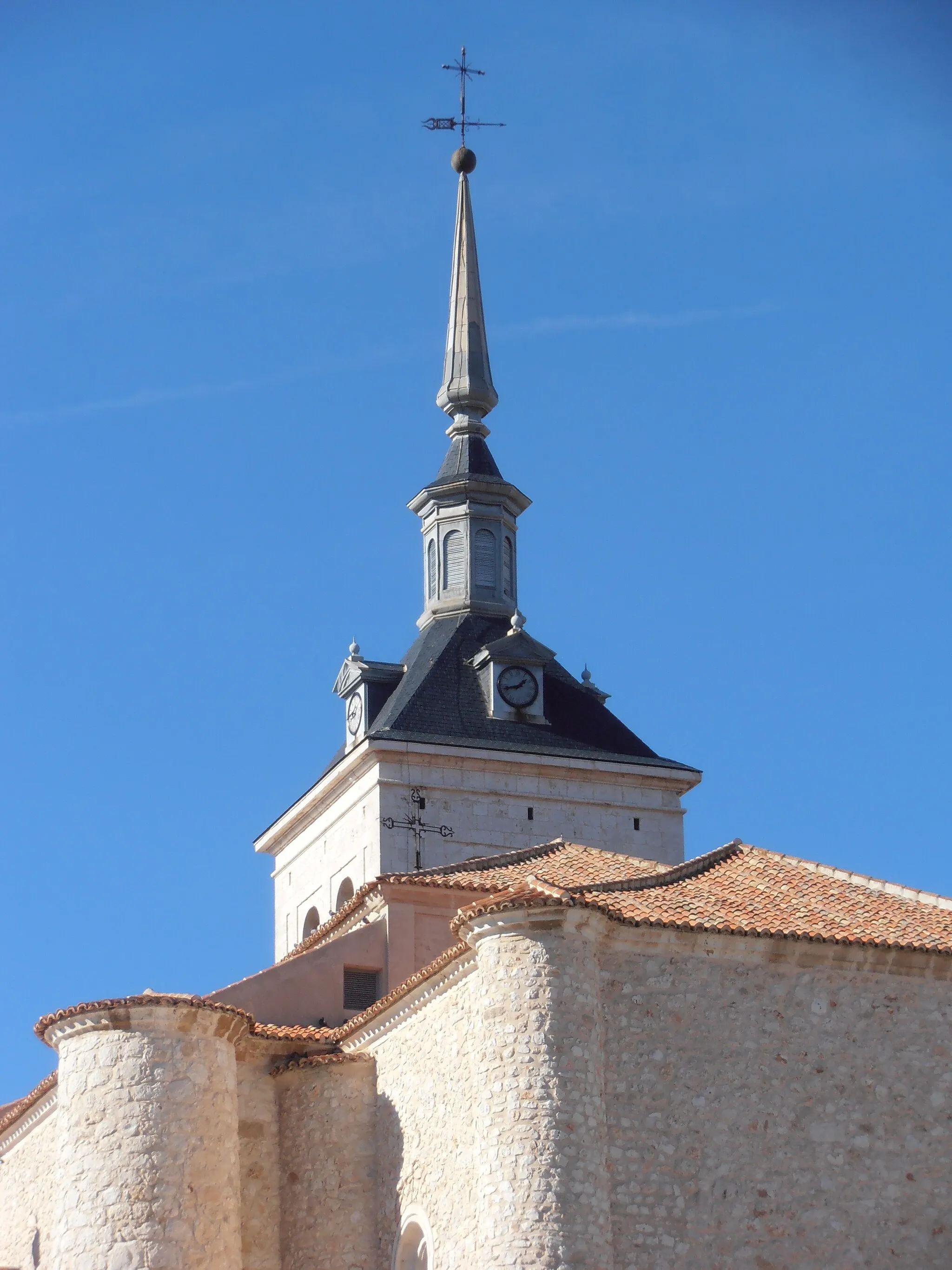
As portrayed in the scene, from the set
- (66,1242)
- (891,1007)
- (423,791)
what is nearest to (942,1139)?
(891,1007)

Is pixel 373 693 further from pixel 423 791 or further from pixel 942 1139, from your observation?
pixel 942 1139

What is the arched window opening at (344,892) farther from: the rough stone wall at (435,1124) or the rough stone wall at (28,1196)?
the rough stone wall at (435,1124)

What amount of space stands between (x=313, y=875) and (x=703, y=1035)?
18644 millimetres

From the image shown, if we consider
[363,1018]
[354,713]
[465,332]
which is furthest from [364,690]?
[363,1018]

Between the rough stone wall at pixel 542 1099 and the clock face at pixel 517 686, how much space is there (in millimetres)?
17332

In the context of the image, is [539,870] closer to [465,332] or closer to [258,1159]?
[258,1159]

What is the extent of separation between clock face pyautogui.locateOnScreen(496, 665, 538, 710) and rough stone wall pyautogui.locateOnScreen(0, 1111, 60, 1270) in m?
13.5

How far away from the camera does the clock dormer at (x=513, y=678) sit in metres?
40.0

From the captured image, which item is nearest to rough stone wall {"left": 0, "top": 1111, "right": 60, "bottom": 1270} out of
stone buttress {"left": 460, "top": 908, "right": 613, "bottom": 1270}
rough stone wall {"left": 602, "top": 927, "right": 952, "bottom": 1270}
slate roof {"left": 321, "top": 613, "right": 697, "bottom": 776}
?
stone buttress {"left": 460, "top": 908, "right": 613, "bottom": 1270}

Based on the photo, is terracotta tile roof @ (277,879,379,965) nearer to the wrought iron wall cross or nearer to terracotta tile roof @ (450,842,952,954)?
terracotta tile roof @ (450,842,952,954)

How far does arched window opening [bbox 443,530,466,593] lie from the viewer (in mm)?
42312

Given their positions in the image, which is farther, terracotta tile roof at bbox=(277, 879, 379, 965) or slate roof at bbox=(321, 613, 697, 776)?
slate roof at bbox=(321, 613, 697, 776)

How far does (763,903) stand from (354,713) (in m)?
17.6

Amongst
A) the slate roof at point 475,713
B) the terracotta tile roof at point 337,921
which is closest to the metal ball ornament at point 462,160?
the slate roof at point 475,713
